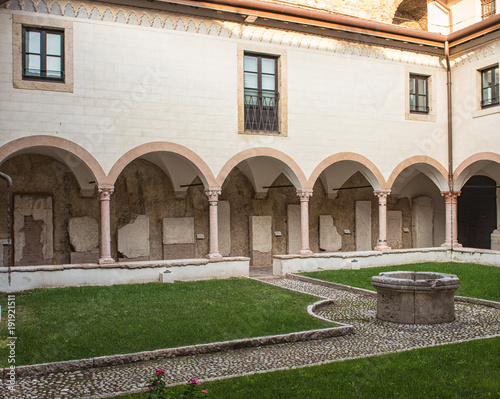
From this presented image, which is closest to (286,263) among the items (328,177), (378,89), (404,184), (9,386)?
(328,177)

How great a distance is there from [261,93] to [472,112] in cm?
679

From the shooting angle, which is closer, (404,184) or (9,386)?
(9,386)

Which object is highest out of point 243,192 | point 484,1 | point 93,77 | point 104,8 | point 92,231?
point 484,1

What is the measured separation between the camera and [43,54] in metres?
12.3

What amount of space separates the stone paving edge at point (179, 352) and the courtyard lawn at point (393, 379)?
48.6 inches

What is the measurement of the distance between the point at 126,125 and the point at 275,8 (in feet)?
16.2

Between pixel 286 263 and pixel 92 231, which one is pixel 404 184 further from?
pixel 92 231

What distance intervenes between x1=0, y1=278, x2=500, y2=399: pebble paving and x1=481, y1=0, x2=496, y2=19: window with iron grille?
39.3ft

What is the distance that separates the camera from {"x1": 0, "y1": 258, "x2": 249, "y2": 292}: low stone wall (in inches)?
455

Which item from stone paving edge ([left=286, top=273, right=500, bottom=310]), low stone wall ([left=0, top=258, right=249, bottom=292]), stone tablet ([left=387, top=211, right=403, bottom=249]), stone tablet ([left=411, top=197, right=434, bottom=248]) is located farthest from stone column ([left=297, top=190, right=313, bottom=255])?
stone tablet ([left=411, top=197, right=434, bottom=248])

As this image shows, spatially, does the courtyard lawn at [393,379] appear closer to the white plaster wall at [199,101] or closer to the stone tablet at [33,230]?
the white plaster wall at [199,101]

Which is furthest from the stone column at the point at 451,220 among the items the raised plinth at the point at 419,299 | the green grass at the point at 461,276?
the raised plinth at the point at 419,299

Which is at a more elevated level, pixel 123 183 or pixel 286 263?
pixel 123 183

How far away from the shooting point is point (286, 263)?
14438 millimetres
